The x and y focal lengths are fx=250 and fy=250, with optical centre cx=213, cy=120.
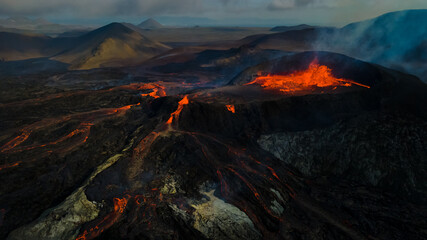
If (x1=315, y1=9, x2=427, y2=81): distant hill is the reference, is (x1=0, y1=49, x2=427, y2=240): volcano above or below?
below

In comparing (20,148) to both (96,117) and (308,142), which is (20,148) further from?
(308,142)

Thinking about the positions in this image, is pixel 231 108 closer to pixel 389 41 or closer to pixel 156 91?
pixel 156 91

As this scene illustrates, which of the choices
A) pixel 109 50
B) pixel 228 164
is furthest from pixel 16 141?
pixel 109 50

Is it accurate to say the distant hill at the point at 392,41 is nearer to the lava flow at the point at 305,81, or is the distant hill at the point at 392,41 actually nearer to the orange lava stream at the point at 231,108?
the lava flow at the point at 305,81

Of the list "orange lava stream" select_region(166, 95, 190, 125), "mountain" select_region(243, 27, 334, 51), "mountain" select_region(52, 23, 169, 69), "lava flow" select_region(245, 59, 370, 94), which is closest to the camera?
"orange lava stream" select_region(166, 95, 190, 125)

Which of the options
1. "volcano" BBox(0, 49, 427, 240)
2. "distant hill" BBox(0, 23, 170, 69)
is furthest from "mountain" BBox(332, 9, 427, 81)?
"distant hill" BBox(0, 23, 170, 69)

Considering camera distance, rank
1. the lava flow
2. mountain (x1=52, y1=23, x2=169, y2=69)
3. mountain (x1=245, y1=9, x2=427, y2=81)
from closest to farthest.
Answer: the lava flow
mountain (x1=245, y1=9, x2=427, y2=81)
mountain (x1=52, y1=23, x2=169, y2=69)

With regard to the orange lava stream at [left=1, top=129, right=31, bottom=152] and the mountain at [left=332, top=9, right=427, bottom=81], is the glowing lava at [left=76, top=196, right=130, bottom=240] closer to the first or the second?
the orange lava stream at [left=1, top=129, right=31, bottom=152]
